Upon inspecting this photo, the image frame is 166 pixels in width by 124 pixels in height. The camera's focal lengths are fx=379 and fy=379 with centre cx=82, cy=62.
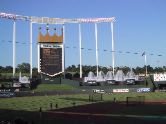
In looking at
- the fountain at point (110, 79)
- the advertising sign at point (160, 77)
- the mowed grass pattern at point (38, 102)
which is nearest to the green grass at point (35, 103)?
the mowed grass pattern at point (38, 102)

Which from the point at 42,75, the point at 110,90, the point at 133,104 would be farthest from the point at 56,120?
the point at 42,75

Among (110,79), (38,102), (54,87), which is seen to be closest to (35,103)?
(38,102)

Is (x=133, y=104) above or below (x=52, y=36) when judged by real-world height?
below

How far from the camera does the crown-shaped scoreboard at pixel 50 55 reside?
8931 centimetres

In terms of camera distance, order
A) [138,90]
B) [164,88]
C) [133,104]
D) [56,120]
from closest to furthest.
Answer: [56,120] < [133,104] < [138,90] < [164,88]

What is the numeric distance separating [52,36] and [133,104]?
46.5 meters

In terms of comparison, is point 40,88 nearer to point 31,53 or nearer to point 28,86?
point 28,86

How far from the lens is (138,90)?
281 ft

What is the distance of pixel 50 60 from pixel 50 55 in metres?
1.41

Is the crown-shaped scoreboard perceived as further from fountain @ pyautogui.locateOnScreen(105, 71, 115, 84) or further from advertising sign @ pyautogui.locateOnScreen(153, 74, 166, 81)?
advertising sign @ pyautogui.locateOnScreen(153, 74, 166, 81)

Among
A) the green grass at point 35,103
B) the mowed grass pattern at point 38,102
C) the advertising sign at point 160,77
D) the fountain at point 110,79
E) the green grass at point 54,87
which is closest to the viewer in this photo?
the green grass at point 35,103

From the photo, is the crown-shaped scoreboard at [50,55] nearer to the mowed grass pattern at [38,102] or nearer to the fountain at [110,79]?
the fountain at [110,79]

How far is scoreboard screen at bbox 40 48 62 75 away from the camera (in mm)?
89125

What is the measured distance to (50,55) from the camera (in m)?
89.9
